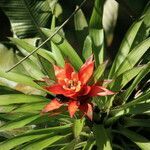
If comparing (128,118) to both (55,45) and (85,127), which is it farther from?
(55,45)

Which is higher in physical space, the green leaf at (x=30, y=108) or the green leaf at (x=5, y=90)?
the green leaf at (x=5, y=90)

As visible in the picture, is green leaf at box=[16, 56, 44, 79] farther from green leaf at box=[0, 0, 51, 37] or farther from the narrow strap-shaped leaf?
the narrow strap-shaped leaf

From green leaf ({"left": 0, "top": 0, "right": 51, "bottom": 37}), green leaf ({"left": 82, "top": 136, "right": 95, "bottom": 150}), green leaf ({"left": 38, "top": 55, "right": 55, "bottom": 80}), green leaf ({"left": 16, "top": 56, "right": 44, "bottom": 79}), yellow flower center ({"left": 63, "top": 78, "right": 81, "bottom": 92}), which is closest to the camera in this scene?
yellow flower center ({"left": 63, "top": 78, "right": 81, "bottom": 92})

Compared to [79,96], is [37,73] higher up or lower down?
higher up

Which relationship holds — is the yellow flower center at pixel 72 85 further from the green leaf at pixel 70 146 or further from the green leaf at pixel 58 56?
the green leaf at pixel 58 56

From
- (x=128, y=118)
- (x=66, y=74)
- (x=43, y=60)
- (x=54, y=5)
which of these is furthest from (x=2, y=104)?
(x=54, y=5)

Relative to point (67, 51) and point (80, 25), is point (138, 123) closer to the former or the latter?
point (67, 51)

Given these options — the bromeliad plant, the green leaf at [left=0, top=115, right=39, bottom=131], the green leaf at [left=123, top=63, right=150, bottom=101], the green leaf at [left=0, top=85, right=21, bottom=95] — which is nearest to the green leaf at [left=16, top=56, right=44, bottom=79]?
the bromeliad plant

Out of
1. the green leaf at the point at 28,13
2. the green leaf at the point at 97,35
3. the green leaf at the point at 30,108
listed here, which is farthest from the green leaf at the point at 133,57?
the green leaf at the point at 28,13
